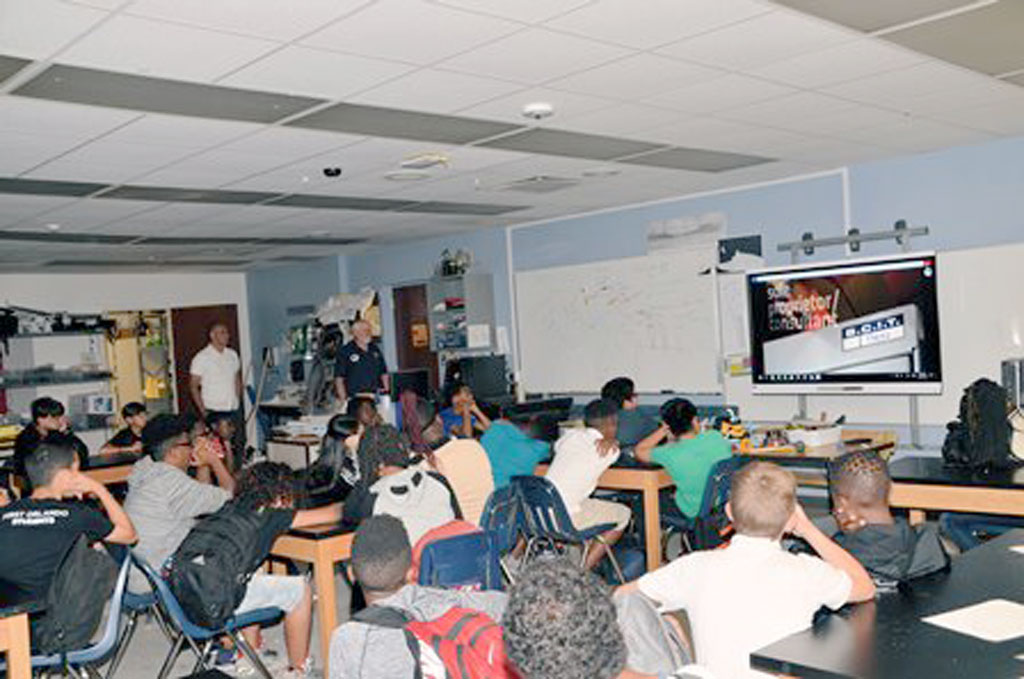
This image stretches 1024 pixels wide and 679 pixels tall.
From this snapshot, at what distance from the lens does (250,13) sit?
293cm

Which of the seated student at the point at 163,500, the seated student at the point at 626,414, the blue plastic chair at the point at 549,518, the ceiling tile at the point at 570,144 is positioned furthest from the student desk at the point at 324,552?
the seated student at the point at 626,414

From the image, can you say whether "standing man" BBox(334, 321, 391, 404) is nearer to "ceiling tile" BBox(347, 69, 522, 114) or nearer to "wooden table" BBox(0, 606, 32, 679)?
"ceiling tile" BBox(347, 69, 522, 114)

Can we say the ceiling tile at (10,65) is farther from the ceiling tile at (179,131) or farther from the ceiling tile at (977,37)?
the ceiling tile at (977,37)

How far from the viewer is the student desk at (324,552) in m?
4.07

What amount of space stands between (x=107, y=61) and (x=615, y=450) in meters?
3.11

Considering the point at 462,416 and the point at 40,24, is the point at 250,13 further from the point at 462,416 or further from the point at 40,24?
the point at 462,416

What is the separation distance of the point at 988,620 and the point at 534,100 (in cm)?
290

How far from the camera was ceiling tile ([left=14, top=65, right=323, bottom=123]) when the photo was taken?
11.5 feet

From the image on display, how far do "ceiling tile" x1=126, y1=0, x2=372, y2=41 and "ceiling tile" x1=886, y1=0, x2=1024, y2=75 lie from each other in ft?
7.07

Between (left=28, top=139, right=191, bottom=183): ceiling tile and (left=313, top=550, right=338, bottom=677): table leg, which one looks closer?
(left=313, top=550, right=338, bottom=677): table leg

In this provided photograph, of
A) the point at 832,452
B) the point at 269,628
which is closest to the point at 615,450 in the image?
the point at 832,452

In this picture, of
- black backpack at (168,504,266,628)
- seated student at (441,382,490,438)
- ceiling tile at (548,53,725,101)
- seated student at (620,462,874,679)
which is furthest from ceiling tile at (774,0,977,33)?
seated student at (441,382,490,438)

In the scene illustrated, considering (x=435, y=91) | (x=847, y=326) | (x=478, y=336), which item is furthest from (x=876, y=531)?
(x=478, y=336)

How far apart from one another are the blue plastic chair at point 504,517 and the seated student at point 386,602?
2.08 metres
